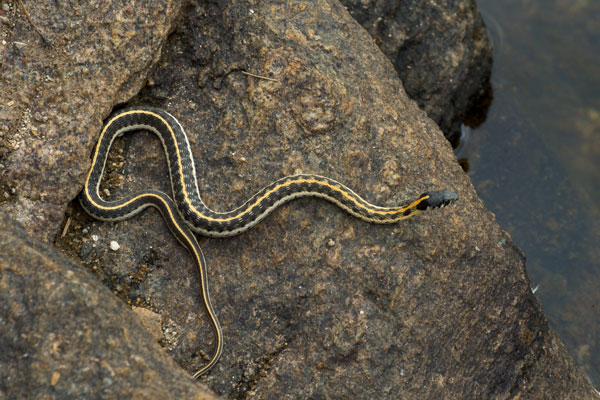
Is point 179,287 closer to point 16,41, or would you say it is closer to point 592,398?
point 16,41

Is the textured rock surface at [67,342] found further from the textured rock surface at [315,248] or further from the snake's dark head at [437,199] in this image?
the snake's dark head at [437,199]

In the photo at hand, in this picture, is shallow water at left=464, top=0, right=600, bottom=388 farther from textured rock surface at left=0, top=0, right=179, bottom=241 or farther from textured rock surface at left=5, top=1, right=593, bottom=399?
textured rock surface at left=0, top=0, right=179, bottom=241

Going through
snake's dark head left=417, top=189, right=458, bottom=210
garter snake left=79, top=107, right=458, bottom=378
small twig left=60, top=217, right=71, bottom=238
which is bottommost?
small twig left=60, top=217, right=71, bottom=238

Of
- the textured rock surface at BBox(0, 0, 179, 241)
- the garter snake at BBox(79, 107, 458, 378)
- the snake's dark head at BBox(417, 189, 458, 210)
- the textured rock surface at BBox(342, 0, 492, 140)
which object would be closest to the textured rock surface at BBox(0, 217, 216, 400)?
the textured rock surface at BBox(0, 0, 179, 241)

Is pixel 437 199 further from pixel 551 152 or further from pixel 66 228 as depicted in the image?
pixel 551 152

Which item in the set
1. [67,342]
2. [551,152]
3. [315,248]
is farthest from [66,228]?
[551,152]

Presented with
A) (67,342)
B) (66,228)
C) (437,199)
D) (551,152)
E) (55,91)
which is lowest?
(66,228)

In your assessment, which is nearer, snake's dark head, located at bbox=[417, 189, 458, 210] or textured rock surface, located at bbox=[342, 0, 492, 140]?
snake's dark head, located at bbox=[417, 189, 458, 210]
